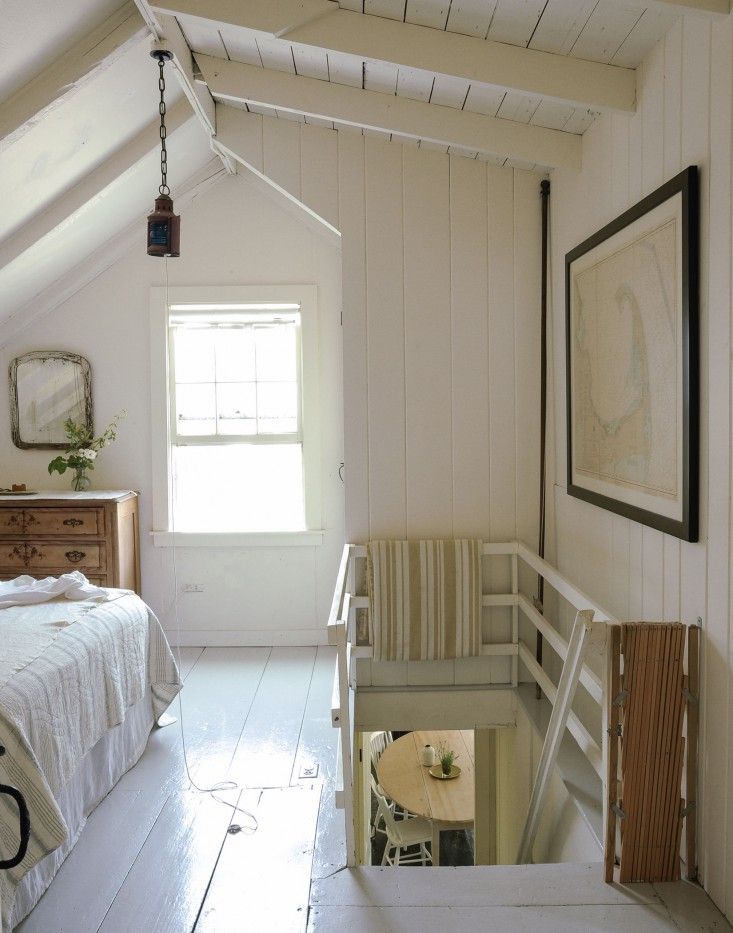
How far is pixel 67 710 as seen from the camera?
103 inches

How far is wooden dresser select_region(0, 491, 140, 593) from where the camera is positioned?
4387 millimetres

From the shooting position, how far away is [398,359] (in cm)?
360

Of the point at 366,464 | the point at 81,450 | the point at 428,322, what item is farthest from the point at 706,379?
the point at 81,450

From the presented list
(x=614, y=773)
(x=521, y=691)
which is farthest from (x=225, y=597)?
(x=614, y=773)

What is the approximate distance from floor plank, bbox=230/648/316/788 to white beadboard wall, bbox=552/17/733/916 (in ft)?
4.99

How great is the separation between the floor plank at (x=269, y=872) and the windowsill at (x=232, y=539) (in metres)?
1.99

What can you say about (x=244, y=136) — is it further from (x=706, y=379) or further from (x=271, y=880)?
(x=271, y=880)

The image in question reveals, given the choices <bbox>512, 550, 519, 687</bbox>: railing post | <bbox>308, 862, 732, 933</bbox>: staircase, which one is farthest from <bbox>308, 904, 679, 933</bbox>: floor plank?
<bbox>512, 550, 519, 687</bbox>: railing post

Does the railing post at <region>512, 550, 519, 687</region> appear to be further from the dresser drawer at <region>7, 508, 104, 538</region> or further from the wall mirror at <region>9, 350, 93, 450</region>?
the wall mirror at <region>9, 350, 93, 450</region>

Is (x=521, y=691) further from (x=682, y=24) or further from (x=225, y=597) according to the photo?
(x=682, y=24)

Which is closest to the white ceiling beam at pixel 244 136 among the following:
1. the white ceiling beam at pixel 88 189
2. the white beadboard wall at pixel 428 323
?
the white beadboard wall at pixel 428 323

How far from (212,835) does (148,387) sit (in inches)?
112

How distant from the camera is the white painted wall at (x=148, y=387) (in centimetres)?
470

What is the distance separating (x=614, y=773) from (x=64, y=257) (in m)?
3.78
